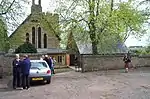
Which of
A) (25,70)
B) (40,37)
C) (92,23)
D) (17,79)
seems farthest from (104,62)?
(40,37)

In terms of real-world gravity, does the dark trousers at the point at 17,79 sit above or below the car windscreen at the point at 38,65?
below

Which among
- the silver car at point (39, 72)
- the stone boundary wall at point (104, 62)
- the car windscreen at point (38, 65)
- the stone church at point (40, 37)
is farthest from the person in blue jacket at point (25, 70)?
the stone church at point (40, 37)

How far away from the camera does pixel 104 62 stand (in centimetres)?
3288

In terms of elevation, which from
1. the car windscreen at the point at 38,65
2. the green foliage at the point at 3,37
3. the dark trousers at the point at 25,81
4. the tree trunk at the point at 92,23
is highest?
the tree trunk at the point at 92,23

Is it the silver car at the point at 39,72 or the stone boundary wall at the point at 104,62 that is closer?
the silver car at the point at 39,72

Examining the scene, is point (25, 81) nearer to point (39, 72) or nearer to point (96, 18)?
point (39, 72)

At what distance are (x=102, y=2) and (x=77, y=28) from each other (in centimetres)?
407

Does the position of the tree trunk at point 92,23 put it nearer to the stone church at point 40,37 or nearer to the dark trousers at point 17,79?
the stone church at point 40,37

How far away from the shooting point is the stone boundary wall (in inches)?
1232

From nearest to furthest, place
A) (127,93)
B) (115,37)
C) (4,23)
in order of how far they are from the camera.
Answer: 1. (127,93)
2. (4,23)
3. (115,37)

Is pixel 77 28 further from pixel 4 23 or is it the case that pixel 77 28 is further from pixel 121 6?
pixel 4 23

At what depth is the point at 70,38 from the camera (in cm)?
3716

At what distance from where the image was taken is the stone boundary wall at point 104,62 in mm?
31281

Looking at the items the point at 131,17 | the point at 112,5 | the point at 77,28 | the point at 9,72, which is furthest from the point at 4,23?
the point at 131,17
